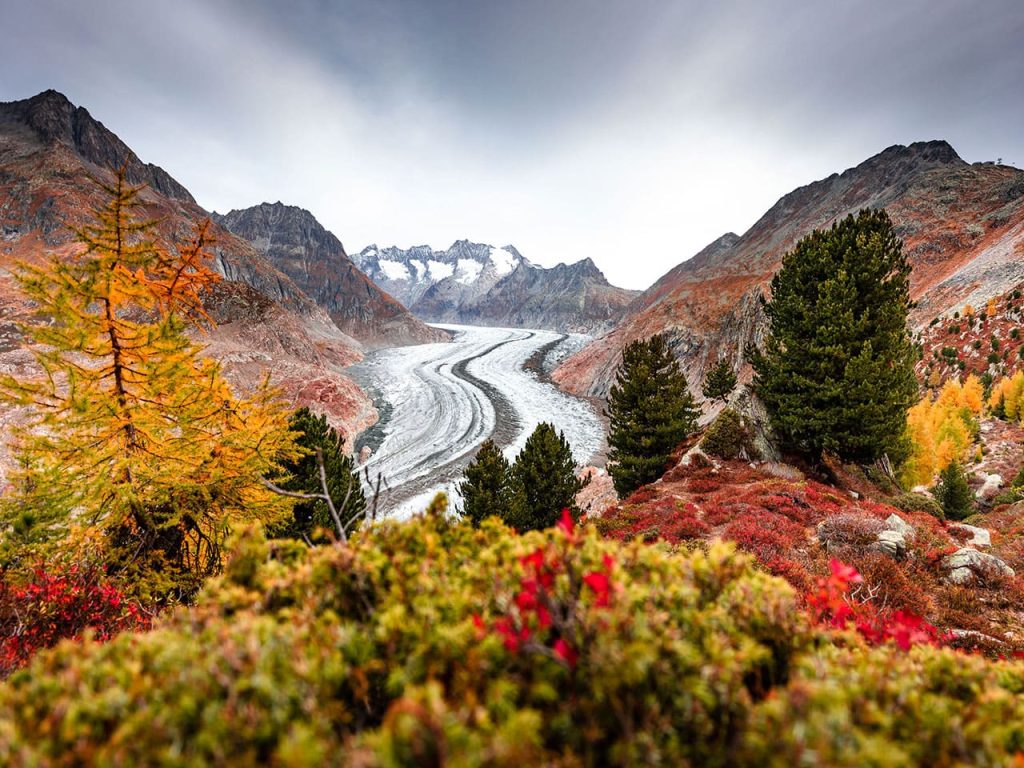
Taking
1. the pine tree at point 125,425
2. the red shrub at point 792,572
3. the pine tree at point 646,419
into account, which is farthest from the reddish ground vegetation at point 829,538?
the pine tree at point 125,425

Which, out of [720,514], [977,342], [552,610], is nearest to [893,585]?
[720,514]

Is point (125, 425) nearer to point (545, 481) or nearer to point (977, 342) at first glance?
point (545, 481)

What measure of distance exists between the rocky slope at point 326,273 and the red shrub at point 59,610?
148 meters

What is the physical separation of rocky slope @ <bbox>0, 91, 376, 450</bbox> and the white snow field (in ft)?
19.5

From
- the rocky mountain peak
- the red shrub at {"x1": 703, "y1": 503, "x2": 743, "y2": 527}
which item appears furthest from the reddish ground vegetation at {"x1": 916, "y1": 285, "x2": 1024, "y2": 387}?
the rocky mountain peak

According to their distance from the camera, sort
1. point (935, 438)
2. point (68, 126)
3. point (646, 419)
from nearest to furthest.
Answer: point (646, 419)
point (935, 438)
point (68, 126)

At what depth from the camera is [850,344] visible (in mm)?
14094

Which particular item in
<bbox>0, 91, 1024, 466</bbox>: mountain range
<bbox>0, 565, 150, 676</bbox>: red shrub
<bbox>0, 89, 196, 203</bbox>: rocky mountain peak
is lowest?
<bbox>0, 565, 150, 676</bbox>: red shrub

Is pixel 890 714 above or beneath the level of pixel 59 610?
above

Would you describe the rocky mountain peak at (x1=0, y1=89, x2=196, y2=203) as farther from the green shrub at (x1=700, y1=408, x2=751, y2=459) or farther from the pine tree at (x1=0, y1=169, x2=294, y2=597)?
the green shrub at (x1=700, y1=408, x2=751, y2=459)

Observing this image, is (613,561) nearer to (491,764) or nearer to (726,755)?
(726,755)

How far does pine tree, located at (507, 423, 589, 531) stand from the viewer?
17031 millimetres

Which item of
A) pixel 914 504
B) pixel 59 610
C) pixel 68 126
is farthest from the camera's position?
pixel 68 126

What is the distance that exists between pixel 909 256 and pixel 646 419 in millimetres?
76309
